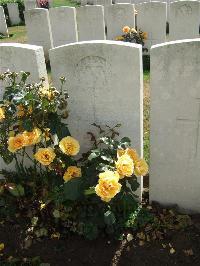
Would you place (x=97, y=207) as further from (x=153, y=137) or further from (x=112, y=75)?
(x=112, y=75)

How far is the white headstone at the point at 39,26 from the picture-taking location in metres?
7.70

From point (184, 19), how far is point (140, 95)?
515 centimetres

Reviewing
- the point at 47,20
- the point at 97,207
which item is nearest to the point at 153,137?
the point at 97,207

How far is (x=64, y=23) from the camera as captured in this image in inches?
316

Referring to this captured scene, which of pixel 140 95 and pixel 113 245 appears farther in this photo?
pixel 113 245

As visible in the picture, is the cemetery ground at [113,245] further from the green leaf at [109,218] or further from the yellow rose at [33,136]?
the yellow rose at [33,136]

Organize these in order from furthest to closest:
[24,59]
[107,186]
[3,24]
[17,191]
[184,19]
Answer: [3,24], [184,19], [17,191], [24,59], [107,186]

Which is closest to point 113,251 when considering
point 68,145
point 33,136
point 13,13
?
point 68,145

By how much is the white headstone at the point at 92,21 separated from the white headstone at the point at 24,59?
4629 mm

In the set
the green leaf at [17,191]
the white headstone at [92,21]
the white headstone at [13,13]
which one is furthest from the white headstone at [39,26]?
the white headstone at [13,13]

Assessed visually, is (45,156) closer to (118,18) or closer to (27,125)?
(27,125)

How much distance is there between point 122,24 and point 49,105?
17.5 feet

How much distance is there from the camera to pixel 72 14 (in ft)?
25.8

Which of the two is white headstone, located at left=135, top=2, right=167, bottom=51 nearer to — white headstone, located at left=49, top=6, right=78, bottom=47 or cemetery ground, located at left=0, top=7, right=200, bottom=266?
white headstone, located at left=49, top=6, right=78, bottom=47
